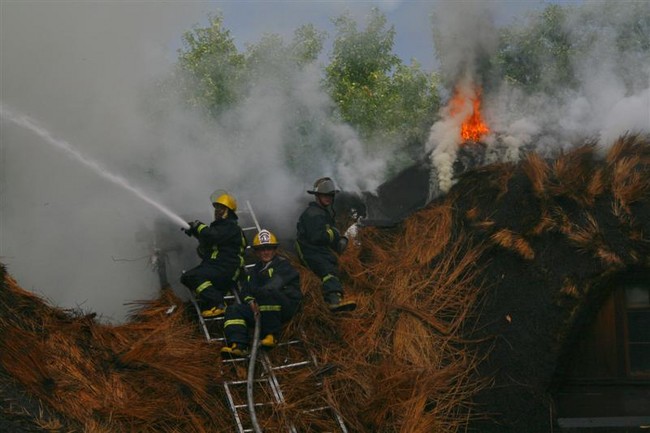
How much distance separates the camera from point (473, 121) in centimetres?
998

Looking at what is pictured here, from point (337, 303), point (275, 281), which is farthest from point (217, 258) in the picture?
point (337, 303)

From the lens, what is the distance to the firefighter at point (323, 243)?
317 inches

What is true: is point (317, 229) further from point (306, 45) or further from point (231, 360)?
point (306, 45)

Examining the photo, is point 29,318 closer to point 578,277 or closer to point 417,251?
point 417,251

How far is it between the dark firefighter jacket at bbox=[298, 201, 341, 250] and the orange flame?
7.77 feet

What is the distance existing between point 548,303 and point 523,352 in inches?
21.6

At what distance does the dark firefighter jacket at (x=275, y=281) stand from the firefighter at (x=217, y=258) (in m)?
0.34

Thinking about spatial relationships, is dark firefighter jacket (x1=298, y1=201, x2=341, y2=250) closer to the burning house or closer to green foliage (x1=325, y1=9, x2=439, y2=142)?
the burning house

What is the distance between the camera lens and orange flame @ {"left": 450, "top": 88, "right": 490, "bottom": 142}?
9.85 metres

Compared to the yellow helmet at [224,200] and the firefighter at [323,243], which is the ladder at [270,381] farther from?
the yellow helmet at [224,200]

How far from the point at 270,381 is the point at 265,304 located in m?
0.77

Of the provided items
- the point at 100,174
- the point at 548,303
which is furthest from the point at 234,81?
the point at 548,303

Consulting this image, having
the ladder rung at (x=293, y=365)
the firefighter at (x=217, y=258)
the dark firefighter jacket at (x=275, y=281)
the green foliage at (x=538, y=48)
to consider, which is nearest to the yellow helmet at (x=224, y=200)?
the firefighter at (x=217, y=258)

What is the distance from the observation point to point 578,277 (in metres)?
7.40
